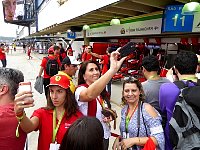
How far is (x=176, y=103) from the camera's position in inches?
76.7

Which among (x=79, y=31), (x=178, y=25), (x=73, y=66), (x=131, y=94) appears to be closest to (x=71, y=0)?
(x=79, y=31)

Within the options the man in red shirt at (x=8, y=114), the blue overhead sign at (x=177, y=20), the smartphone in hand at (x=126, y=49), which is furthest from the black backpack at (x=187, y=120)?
Answer: the blue overhead sign at (x=177, y=20)

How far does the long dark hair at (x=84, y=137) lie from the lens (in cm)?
112

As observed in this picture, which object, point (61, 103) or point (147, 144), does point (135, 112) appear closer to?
point (147, 144)

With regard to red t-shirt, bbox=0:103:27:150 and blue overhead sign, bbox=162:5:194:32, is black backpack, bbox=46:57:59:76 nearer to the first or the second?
blue overhead sign, bbox=162:5:194:32

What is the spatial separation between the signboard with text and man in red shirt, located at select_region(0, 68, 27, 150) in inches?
273

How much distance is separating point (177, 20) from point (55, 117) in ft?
18.1

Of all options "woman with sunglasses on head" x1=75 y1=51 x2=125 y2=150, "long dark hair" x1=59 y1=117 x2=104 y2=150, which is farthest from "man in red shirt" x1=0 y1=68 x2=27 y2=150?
"long dark hair" x1=59 y1=117 x2=104 y2=150

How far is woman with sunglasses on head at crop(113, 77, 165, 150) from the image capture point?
206cm

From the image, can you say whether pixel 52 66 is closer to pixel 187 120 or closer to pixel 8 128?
pixel 8 128

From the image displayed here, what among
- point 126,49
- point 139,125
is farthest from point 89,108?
point 126,49

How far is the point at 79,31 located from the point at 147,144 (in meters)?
16.1

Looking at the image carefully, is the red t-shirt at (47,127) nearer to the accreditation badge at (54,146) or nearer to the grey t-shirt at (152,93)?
the accreditation badge at (54,146)

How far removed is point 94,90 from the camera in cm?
192
